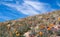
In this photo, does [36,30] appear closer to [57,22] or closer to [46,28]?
[46,28]

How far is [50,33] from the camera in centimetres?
1210

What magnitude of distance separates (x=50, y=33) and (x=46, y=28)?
95 centimetres

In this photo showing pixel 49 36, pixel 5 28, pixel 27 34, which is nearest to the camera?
pixel 49 36

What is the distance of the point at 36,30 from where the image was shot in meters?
13.0

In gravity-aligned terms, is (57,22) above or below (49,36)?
above

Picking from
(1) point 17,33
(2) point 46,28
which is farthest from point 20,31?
(2) point 46,28

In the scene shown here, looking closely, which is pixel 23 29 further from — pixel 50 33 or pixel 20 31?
pixel 50 33

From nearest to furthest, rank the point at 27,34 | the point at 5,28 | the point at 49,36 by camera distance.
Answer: the point at 49,36 → the point at 27,34 → the point at 5,28

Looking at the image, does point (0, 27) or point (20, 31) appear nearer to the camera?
point (20, 31)

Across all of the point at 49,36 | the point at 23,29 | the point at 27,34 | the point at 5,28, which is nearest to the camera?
the point at 49,36

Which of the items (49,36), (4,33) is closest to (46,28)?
(49,36)

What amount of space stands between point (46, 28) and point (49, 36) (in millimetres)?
1429

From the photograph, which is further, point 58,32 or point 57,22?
point 57,22

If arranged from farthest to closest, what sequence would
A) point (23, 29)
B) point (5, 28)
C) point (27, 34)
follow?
point (5, 28), point (23, 29), point (27, 34)
